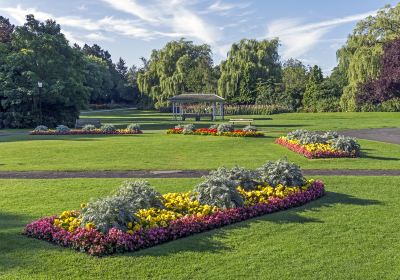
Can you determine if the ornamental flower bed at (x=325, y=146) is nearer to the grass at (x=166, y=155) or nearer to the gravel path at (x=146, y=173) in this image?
the grass at (x=166, y=155)

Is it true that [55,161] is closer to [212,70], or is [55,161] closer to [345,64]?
[345,64]

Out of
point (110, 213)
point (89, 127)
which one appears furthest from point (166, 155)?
point (89, 127)

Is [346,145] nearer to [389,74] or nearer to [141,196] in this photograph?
[141,196]

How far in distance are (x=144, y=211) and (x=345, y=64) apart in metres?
51.1

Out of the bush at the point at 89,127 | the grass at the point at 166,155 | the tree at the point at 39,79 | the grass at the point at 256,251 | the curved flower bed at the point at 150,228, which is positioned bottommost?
the grass at the point at 256,251

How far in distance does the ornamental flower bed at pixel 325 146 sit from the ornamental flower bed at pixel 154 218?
7209mm

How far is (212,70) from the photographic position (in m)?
74.6

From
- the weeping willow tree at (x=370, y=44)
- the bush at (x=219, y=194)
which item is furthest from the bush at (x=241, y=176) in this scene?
the weeping willow tree at (x=370, y=44)

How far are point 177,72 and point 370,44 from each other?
3204cm

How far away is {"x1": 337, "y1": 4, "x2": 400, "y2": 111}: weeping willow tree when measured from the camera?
43.8 meters

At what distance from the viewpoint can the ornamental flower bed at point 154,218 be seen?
Result: 21.8 ft

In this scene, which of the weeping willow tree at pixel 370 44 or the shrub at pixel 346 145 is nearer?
the shrub at pixel 346 145

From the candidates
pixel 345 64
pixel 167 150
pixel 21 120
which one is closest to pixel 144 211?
pixel 167 150

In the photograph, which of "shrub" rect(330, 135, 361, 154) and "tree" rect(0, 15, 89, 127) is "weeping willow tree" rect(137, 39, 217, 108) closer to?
"tree" rect(0, 15, 89, 127)
